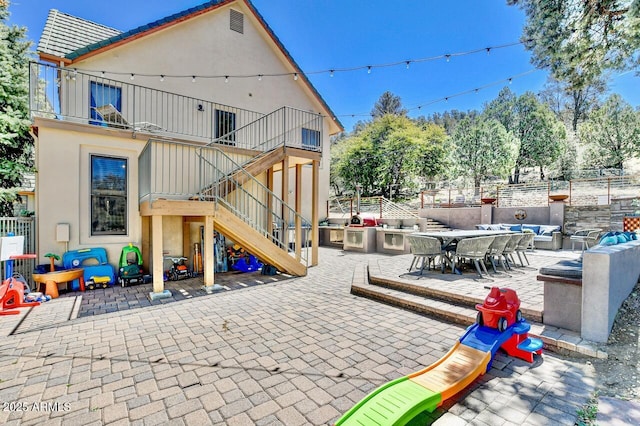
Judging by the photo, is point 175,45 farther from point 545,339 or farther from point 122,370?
point 545,339

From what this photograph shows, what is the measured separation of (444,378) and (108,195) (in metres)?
7.79

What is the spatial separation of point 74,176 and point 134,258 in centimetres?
221

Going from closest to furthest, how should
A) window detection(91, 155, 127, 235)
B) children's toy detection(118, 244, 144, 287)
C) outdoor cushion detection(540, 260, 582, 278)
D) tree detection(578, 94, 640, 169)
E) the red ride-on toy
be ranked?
the red ride-on toy < outdoor cushion detection(540, 260, 582, 278) < children's toy detection(118, 244, 144, 287) < window detection(91, 155, 127, 235) < tree detection(578, 94, 640, 169)

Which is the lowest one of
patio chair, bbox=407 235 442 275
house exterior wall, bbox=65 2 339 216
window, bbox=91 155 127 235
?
patio chair, bbox=407 235 442 275

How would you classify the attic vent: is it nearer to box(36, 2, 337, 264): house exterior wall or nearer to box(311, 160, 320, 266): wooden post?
box(36, 2, 337, 264): house exterior wall

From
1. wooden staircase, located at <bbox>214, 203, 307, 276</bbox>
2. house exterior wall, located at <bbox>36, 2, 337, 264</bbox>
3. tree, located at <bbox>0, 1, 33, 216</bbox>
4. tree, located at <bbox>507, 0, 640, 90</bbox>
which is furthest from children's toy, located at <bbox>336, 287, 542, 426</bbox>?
tree, located at <bbox>0, 1, 33, 216</bbox>

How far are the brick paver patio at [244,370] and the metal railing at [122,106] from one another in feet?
15.3

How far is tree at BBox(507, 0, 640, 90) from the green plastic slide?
572 cm

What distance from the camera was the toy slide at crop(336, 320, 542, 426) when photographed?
2014 millimetres

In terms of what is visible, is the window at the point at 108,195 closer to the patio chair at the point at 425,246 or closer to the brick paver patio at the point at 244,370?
the brick paver patio at the point at 244,370

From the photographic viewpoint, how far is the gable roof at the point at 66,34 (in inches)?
323

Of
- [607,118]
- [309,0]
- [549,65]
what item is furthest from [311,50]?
[607,118]

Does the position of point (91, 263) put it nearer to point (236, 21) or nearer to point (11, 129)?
point (11, 129)

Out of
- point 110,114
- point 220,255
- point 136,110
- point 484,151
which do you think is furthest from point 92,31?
point 484,151
